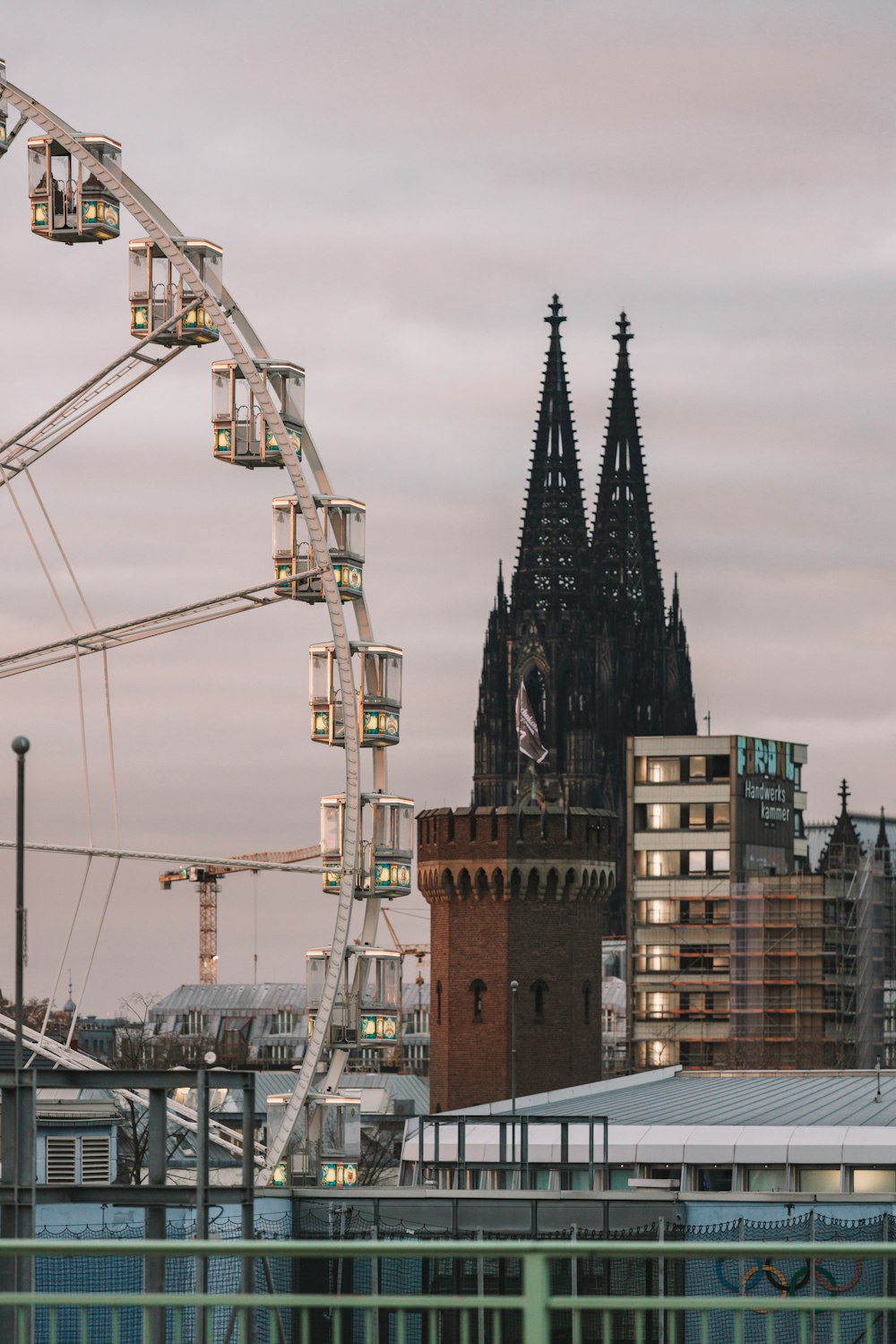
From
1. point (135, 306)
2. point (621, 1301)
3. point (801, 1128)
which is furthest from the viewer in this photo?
point (801, 1128)

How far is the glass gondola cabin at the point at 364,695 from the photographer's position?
2058 inches

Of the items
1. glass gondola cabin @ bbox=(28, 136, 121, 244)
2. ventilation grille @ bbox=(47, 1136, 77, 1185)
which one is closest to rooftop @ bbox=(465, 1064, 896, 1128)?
ventilation grille @ bbox=(47, 1136, 77, 1185)

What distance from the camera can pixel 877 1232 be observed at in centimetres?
5150

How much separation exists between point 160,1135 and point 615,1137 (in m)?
42.5

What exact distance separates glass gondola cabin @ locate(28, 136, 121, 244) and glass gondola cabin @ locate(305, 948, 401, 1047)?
1652 cm

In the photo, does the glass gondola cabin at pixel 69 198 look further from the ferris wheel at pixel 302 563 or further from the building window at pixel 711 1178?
the building window at pixel 711 1178

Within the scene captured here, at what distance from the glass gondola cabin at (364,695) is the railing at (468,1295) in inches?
452

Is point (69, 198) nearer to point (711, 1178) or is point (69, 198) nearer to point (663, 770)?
point (711, 1178)

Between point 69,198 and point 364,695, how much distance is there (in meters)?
12.5

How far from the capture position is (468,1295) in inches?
963

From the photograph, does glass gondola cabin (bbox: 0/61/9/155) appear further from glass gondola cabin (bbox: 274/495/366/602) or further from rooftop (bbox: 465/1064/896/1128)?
rooftop (bbox: 465/1064/896/1128)

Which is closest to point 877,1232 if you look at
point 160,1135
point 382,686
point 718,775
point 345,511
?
point 382,686

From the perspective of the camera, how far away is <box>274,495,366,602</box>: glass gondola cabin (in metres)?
52.1

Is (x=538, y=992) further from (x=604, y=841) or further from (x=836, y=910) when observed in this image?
(x=836, y=910)
